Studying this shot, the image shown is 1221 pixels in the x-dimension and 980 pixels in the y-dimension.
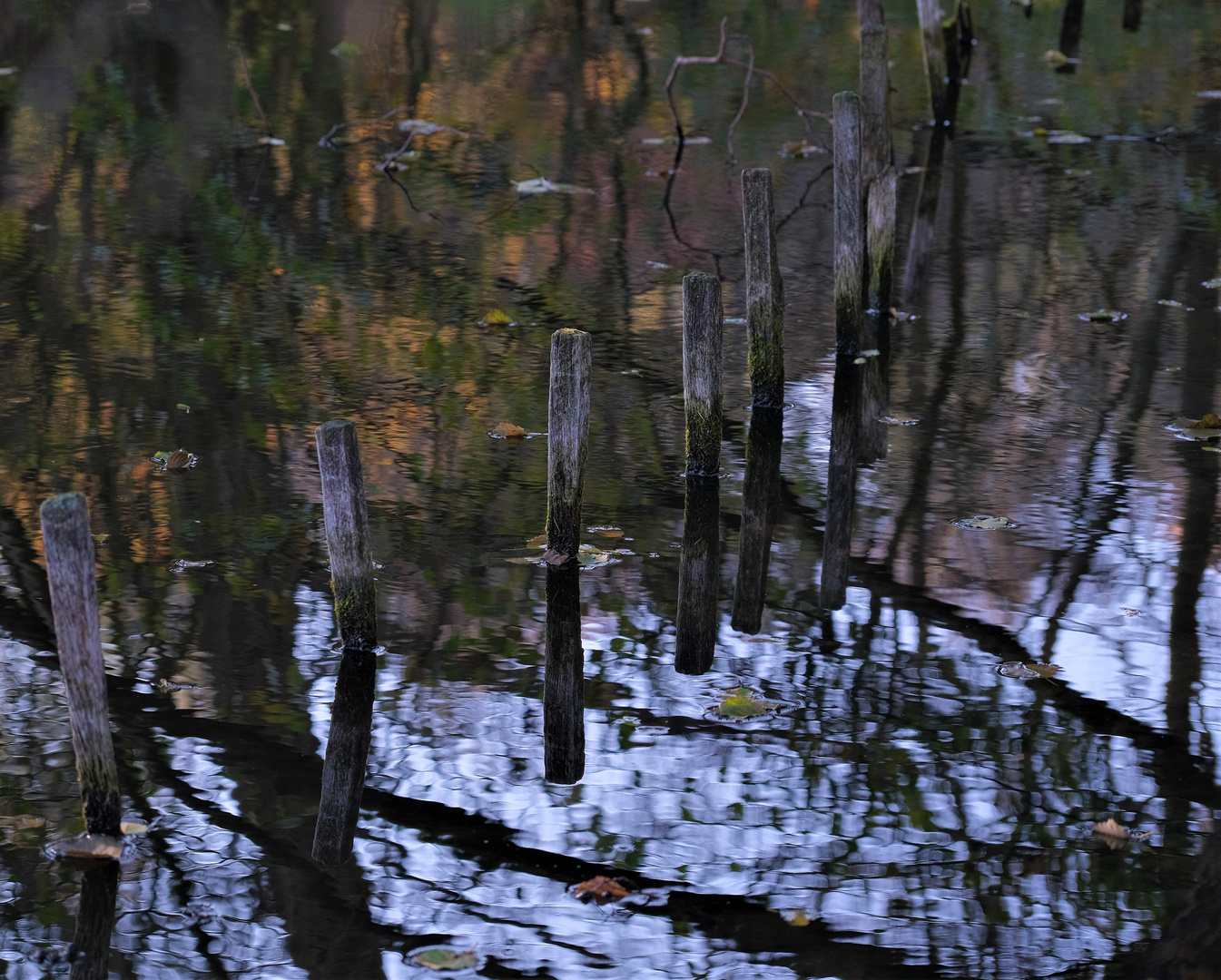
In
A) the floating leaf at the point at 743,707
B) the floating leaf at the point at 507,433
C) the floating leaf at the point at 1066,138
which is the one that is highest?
Result: the floating leaf at the point at 1066,138

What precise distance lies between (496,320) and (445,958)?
667 cm

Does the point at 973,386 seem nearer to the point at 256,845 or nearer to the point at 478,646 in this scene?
the point at 478,646

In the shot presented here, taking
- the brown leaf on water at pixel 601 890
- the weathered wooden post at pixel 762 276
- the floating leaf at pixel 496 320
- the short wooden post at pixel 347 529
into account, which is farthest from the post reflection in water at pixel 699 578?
the floating leaf at pixel 496 320

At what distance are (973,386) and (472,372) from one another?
132 inches

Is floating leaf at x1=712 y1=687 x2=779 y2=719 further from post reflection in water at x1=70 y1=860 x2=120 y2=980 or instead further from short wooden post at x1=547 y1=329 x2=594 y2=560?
post reflection in water at x1=70 y1=860 x2=120 y2=980

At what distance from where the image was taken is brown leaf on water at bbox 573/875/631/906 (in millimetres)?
4602

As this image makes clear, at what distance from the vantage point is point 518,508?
7.55 meters

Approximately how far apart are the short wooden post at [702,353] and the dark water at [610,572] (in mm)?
529

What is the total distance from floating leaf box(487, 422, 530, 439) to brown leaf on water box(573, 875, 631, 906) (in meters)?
4.20

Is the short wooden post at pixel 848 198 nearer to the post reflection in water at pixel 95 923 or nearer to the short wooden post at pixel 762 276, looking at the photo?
the short wooden post at pixel 762 276

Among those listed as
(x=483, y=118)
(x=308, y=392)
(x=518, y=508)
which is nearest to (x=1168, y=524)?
(x=518, y=508)

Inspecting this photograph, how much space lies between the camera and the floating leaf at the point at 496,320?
34.2 ft

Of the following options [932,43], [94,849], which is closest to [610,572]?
[94,849]

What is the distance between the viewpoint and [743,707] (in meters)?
5.70
